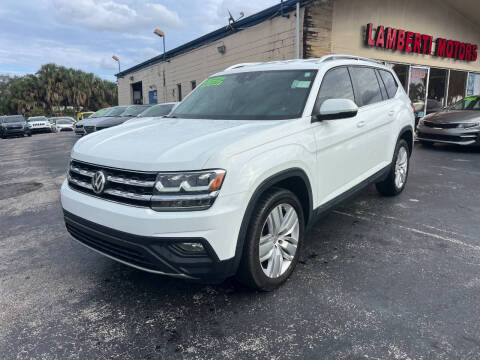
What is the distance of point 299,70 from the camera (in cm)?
348

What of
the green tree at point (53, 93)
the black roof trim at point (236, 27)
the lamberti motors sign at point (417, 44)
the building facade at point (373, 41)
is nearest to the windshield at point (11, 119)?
the black roof trim at point (236, 27)

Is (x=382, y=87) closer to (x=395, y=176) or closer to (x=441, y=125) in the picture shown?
(x=395, y=176)

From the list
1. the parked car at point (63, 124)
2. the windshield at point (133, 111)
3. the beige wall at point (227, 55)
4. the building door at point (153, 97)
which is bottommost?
the parked car at point (63, 124)

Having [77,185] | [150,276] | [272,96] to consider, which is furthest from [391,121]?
[77,185]

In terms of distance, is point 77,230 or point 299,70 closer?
point 77,230

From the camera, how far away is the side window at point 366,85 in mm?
3992

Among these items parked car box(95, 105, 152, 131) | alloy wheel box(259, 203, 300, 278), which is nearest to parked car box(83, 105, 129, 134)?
parked car box(95, 105, 152, 131)

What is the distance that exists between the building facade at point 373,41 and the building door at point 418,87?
0.04m

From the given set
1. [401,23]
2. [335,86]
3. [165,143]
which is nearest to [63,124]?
[401,23]

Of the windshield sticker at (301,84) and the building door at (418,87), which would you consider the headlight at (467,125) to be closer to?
the building door at (418,87)

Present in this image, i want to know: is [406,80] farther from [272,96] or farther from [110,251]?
[110,251]

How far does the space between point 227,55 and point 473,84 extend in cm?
1184

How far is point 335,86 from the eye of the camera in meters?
3.56

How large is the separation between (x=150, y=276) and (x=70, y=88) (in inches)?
1796
